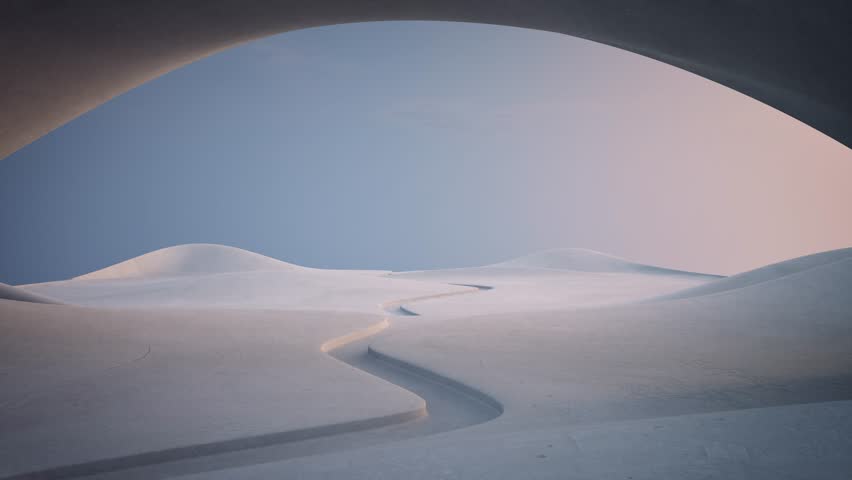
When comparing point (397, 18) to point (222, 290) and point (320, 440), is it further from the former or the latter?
point (222, 290)

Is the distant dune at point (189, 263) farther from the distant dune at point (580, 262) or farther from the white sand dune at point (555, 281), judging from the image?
the distant dune at point (580, 262)

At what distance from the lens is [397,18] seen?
5.98 m

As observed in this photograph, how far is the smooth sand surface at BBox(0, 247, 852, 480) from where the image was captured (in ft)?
8.64

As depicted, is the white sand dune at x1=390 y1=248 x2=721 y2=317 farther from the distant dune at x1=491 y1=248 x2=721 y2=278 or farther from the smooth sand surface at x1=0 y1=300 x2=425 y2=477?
the smooth sand surface at x1=0 y1=300 x2=425 y2=477

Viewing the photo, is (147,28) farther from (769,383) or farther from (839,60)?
(769,383)

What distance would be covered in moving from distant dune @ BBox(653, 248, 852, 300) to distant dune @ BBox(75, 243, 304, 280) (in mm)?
15242

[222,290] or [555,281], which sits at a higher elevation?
[555,281]

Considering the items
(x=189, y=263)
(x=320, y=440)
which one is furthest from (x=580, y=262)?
(x=320, y=440)

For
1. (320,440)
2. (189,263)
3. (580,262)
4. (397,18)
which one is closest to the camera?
(320,440)

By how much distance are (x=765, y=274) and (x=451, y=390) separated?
329 inches

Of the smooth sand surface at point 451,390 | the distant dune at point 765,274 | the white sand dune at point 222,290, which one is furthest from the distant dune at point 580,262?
the smooth sand surface at point 451,390

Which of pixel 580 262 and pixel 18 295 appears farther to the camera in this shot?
pixel 580 262

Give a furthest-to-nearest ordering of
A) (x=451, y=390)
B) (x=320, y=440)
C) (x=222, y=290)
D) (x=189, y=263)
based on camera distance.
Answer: (x=189, y=263), (x=222, y=290), (x=451, y=390), (x=320, y=440)

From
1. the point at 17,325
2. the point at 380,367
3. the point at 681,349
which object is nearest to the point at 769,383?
the point at 681,349
